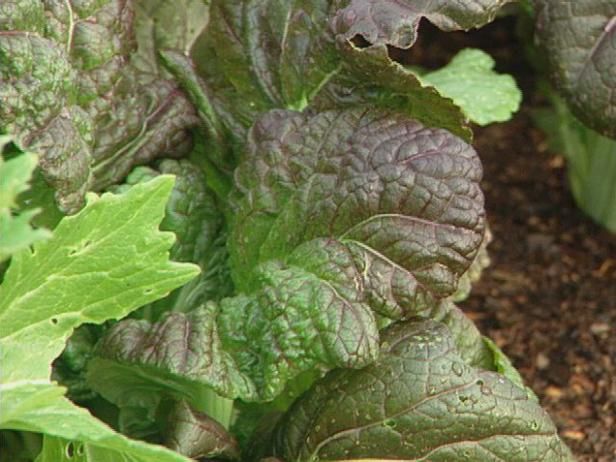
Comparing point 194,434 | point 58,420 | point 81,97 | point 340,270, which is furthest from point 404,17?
point 58,420

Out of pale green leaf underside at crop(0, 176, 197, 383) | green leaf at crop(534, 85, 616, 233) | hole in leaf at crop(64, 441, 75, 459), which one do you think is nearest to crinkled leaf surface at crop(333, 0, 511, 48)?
pale green leaf underside at crop(0, 176, 197, 383)

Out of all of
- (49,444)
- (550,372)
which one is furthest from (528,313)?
(49,444)

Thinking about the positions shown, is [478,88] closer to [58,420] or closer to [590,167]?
[590,167]

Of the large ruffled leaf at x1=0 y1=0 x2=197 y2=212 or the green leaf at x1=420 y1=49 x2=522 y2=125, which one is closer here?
the large ruffled leaf at x1=0 y1=0 x2=197 y2=212

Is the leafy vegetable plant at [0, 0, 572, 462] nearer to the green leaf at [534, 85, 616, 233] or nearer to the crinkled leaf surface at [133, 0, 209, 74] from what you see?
the crinkled leaf surface at [133, 0, 209, 74]

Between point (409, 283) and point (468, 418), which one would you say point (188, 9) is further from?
point (468, 418)
